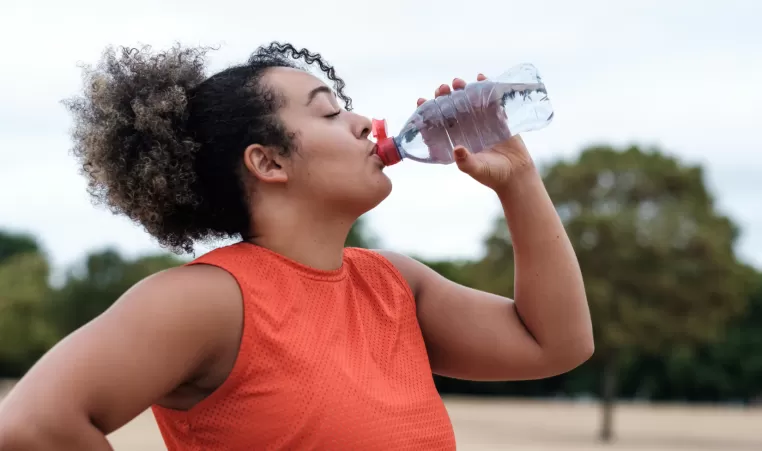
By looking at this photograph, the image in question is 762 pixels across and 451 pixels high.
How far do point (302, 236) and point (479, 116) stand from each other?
0.81 metres

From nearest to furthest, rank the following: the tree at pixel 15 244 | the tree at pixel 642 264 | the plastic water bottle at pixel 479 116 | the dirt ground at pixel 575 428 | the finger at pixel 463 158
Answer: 1. the finger at pixel 463 158
2. the plastic water bottle at pixel 479 116
3. the dirt ground at pixel 575 428
4. the tree at pixel 642 264
5. the tree at pixel 15 244

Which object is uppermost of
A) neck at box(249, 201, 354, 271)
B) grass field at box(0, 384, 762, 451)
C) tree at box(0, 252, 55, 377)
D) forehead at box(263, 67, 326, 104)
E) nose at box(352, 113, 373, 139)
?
forehead at box(263, 67, 326, 104)

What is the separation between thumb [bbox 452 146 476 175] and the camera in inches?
105

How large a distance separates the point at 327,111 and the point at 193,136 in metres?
0.35

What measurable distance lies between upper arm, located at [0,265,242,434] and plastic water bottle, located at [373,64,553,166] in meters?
0.81

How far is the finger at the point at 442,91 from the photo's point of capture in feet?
9.46

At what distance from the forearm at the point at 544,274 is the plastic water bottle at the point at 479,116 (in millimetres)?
192

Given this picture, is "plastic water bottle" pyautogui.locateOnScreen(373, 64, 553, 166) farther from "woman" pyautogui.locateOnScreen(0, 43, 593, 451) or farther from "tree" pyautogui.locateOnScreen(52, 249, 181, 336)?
"tree" pyautogui.locateOnScreen(52, 249, 181, 336)

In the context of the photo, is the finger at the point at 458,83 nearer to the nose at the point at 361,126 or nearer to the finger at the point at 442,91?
the finger at the point at 442,91

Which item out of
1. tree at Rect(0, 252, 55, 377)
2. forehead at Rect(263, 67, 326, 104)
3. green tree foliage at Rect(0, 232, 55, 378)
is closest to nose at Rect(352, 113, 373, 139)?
forehead at Rect(263, 67, 326, 104)

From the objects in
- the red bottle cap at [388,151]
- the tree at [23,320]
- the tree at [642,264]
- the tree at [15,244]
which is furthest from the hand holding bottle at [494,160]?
the tree at [15,244]

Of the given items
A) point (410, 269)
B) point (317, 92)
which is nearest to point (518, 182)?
point (410, 269)

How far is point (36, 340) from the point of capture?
49688mm

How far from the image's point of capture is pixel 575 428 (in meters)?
35.6
